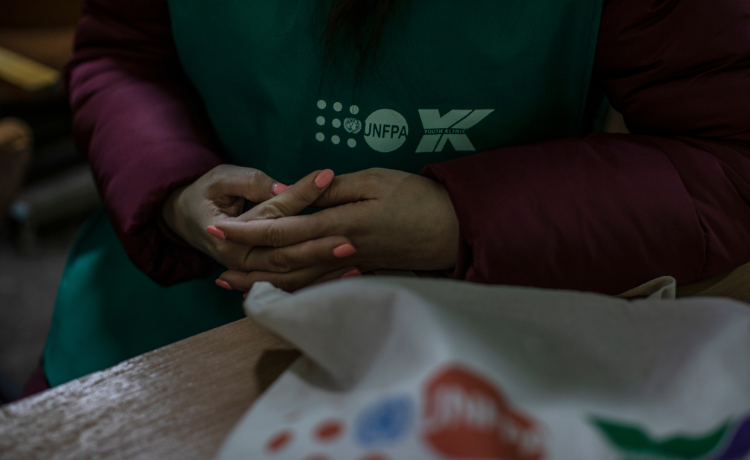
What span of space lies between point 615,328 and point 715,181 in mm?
255

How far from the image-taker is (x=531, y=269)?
45 centimetres

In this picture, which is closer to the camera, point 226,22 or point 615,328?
point 615,328

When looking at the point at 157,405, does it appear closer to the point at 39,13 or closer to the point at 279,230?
the point at 279,230

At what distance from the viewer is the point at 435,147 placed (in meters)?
0.57

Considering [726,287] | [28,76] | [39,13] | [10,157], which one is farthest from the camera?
[39,13]

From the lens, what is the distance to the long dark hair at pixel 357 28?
1.65 feet

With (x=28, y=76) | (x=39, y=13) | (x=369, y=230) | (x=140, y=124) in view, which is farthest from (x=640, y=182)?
(x=39, y=13)

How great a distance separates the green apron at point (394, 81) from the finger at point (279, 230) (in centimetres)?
11

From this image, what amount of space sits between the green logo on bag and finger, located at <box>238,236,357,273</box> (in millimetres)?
275

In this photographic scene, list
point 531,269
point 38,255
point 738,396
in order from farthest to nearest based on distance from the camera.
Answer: point 38,255 → point 531,269 → point 738,396

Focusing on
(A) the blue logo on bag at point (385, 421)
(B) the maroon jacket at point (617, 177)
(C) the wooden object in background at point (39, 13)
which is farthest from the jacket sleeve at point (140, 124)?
(C) the wooden object in background at point (39, 13)

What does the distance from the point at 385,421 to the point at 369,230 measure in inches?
9.8

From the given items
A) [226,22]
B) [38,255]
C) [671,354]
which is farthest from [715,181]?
[38,255]

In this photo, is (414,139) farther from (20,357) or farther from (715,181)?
(20,357)
